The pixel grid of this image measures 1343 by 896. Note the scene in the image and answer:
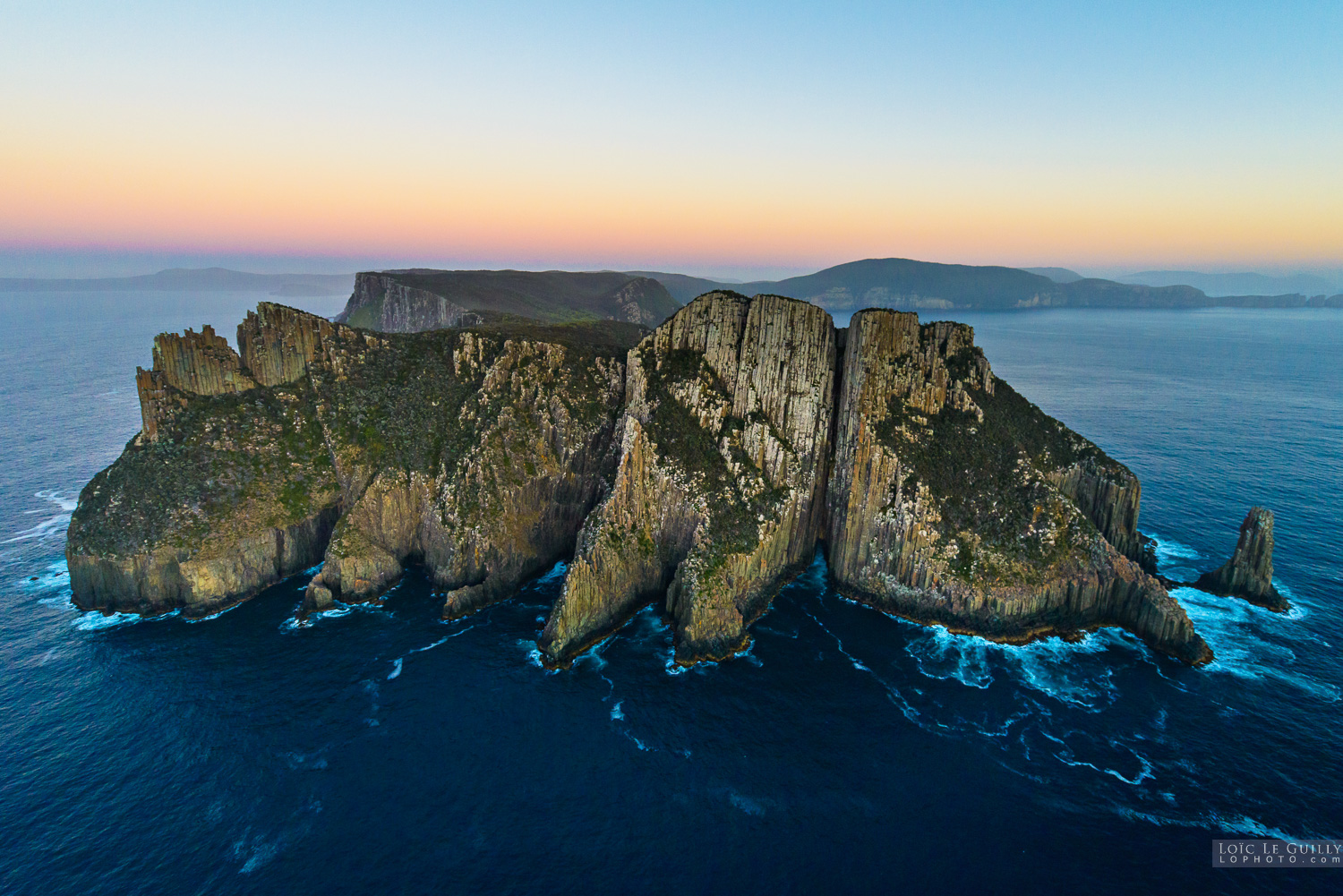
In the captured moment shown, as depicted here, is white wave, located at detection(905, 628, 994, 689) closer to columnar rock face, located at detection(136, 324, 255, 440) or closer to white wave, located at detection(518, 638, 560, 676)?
white wave, located at detection(518, 638, 560, 676)

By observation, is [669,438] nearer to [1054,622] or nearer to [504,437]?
[504,437]

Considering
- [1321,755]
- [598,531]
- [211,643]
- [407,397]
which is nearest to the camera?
[1321,755]

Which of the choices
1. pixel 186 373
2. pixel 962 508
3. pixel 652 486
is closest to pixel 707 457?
pixel 652 486

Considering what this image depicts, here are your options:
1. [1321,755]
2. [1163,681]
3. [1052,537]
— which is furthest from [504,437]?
[1321,755]

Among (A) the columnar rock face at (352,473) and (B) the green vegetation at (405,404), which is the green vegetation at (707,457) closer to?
(A) the columnar rock face at (352,473)

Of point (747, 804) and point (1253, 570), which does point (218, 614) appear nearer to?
point (747, 804)

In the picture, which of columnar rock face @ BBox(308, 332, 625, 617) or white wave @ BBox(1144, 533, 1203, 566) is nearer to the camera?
columnar rock face @ BBox(308, 332, 625, 617)

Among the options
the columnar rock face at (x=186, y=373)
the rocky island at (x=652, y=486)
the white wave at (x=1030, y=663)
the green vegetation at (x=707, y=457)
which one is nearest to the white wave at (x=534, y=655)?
the rocky island at (x=652, y=486)

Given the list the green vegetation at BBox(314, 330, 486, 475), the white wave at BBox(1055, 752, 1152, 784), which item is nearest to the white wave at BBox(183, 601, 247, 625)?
the green vegetation at BBox(314, 330, 486, 475)
